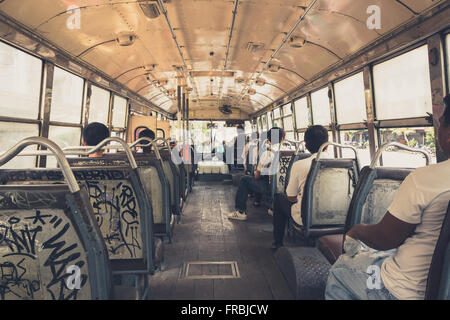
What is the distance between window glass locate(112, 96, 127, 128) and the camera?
698 centimetres

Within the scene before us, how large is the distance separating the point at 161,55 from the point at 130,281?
518 cm

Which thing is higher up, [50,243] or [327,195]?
[327,195]

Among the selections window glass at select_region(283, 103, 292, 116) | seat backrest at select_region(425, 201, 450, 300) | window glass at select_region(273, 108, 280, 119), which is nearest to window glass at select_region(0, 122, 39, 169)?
seat backrest at select_region(425, 201, 450, 300)

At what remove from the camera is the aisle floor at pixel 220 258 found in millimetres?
2506

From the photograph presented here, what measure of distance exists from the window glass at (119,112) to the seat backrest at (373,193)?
6.42 m

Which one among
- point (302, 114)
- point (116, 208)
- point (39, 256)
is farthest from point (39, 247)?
point (302, 114)

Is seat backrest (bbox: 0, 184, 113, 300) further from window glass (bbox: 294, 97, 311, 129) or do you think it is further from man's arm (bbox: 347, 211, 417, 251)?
window glass (bbox: 294, 97, 311, 129)

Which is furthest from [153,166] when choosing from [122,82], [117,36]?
[122,82]

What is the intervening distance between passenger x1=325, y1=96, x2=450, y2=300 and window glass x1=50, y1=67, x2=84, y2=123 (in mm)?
4625

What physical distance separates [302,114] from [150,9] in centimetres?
534

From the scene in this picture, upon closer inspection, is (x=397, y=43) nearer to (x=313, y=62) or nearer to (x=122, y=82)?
(x=313, y=62)

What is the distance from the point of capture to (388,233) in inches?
51.7

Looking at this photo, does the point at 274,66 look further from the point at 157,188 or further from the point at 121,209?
the point at 121,209

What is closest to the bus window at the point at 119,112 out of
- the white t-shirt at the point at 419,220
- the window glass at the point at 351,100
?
the window glass at the point at 351,100
